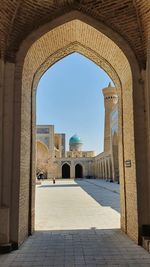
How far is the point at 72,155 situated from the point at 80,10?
53539 mm

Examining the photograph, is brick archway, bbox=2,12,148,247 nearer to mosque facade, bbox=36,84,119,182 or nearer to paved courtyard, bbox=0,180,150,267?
paved courtyard, bbox=0,180,150,267

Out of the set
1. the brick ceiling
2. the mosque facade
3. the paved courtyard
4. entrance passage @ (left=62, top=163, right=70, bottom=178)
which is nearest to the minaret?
the mosque facade

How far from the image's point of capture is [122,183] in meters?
6.79

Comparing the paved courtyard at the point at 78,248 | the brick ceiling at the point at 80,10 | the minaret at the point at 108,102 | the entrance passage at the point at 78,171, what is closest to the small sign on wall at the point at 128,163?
the paved courtyard at the point at 78,248

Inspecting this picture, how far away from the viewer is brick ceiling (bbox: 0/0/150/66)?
18.4ft

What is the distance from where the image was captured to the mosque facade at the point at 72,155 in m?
41.8

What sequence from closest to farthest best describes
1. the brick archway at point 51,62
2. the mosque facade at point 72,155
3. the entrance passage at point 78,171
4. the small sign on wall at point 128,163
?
the brick archway at point 51,62 < the small sign on wall at point 128,163 < the mosque facade at point 72,155 < the entrance passage at point 78,171

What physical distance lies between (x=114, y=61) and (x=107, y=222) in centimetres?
408

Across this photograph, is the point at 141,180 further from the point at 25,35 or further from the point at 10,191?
the point at 25,35

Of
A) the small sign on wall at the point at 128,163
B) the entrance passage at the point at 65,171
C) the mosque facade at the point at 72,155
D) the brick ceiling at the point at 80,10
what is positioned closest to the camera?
the brick ceiling at the point at 80,10

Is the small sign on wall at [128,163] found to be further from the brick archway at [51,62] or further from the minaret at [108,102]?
the minaret at [108,102]

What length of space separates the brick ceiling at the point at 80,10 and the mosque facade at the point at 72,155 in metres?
30.1

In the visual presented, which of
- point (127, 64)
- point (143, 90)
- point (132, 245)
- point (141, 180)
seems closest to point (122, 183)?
point (141, 180)

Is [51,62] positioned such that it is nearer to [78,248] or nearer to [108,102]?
[78,248]
